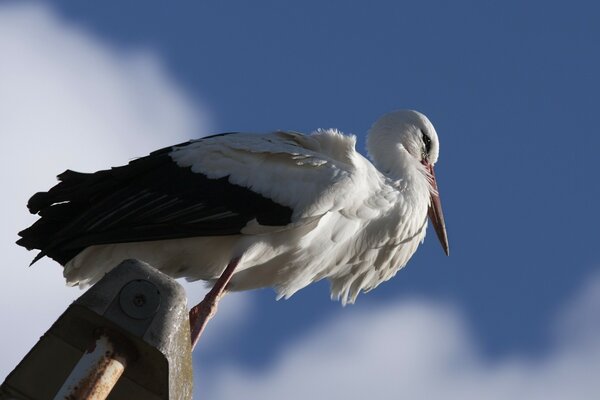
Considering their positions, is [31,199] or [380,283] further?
[380,283]

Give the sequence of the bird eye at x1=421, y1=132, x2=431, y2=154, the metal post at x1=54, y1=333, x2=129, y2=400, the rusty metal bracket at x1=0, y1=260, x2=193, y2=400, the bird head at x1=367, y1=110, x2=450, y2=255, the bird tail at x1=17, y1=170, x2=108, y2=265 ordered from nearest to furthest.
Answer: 1. the metal post at x1=54, y1=333, x2=129, y2=400
2. the rusty metal bracket at x1=0, y1=260, x2=193, y2=400
3. the bird tail at x1=17, y1=170, x2=108, y2=265
4. the bird head at x1=367, y1=110, x2=450, y2=255
5. the bird eye at x1=421, y1=132, x2=431, y2=154

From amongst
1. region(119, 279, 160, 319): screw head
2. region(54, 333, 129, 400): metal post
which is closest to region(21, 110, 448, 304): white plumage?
region(119, 279, 160, 319): screw head

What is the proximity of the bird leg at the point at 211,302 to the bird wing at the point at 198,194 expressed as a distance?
9.6 inches

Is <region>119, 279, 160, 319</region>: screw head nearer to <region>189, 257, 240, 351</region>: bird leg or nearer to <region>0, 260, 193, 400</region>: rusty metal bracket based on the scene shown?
<region>0, 260, 193, 400</region>: rusty metal bracket

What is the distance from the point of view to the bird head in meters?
9.12

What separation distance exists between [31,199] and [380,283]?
7.90ft

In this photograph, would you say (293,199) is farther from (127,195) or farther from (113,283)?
(113,283)

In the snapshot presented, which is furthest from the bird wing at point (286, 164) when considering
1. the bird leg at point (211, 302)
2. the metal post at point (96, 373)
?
the metal post at point (96, 373)

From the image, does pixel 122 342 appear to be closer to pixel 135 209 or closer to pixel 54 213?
pixel 135 209

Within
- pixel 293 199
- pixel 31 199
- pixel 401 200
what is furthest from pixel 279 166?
pixel 31 199

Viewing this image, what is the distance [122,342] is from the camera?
13.3 feet

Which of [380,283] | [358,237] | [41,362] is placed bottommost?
[380,283]

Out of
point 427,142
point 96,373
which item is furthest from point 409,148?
point 96,373

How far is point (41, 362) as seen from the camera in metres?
4.04
